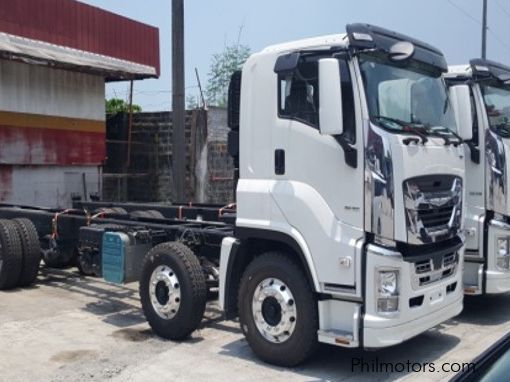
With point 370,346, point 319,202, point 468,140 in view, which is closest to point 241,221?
point 319,202

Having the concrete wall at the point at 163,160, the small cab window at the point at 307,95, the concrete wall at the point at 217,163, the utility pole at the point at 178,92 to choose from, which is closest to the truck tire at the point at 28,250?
the utility pole at the point at 178,92

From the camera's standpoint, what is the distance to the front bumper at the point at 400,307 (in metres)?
5.17

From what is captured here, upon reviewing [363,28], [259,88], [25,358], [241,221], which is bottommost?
[25,358]

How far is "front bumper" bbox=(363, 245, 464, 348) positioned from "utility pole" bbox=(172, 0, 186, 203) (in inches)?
337

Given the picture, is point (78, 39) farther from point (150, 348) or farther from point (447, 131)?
point (447, 131)

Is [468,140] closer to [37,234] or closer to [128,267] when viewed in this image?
[128,267]

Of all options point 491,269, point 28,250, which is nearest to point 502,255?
point 491,269

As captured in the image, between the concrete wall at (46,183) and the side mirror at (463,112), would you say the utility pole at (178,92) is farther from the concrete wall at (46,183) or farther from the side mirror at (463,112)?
the side mirror at (463,112)

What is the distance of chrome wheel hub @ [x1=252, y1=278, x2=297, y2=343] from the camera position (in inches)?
221

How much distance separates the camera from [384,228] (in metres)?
5.25

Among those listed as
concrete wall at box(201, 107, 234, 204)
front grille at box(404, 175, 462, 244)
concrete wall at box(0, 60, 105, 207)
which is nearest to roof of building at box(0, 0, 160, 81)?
concrete wall at box(0, 60, 105, 207)

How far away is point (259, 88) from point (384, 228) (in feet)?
5.92

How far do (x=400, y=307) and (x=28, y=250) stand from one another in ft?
18.8

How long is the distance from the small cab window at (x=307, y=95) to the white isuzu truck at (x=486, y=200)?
251 centimetres
